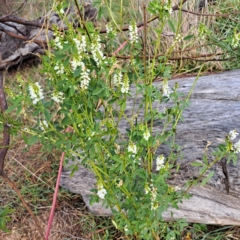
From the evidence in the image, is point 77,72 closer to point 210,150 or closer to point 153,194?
point 153,194

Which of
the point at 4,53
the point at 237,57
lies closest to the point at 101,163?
the point at 237,57

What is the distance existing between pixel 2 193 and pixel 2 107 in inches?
33.5

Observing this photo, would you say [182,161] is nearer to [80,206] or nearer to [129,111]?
[129,111]

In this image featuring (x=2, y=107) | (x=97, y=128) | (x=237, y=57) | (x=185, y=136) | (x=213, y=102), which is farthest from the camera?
(x=237, y=57)

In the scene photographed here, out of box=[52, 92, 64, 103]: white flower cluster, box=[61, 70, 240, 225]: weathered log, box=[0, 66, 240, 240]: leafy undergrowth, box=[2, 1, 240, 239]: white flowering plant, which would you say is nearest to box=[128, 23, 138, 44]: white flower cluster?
box=[2, 1, 240, 239]: white flowering plant

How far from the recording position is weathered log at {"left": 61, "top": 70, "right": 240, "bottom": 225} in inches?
63.6

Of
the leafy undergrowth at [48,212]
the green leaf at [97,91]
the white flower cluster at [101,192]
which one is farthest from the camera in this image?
the leafy undergrowth at [48,212]

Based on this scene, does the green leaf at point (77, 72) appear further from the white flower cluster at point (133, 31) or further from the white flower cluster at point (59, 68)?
the white flower cluster at point (133, 31)

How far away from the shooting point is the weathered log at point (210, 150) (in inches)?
63.6

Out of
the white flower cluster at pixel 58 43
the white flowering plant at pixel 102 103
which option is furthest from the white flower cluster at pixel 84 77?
the white flower cluster at pixel 58 43

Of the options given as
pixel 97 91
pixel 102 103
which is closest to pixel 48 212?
pixel 102 103

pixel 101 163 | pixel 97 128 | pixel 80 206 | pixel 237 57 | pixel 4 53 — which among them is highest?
pixel 97 128

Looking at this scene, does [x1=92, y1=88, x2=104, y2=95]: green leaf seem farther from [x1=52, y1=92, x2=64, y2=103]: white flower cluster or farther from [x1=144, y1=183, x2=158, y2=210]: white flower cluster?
[x1=144, y1=183, x2=158, y2=210]: white flower cluster

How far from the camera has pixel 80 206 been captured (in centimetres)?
217
